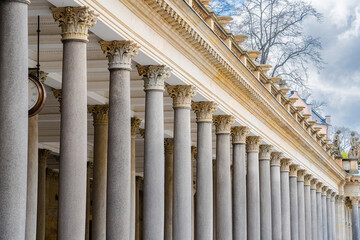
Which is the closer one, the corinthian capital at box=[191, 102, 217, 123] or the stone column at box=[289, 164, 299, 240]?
the corinthian capital at box=[191, 102, 217, 123]

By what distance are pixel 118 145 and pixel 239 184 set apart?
18.5 meters

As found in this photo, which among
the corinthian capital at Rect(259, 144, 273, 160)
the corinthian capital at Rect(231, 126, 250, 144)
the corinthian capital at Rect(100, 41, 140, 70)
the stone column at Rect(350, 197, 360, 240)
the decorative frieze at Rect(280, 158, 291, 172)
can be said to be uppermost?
the corinthian capital at Rect(100, 41, 140, 70)

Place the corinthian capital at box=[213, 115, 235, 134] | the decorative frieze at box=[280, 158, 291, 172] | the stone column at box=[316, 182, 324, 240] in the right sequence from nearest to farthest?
the corinthian capital at box=[213, 115, 235, 134] < the decorative frieze at box=[280, 158, 291, 172] < the stone column at box=[316, 182, 324, 240]

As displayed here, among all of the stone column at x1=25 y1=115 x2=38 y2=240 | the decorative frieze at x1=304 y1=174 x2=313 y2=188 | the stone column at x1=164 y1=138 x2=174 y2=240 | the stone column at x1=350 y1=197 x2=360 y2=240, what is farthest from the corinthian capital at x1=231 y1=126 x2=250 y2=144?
the stone column at x1=350 y1=197 x2=360 y2=240

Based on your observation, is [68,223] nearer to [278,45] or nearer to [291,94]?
[278,45]

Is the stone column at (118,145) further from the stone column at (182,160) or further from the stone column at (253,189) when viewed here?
the stone column at (253,189)

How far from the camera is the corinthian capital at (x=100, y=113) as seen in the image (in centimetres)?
3684

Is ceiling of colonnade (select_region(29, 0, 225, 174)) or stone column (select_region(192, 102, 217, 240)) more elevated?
ceiling of colonnade (select_region(29, 0, 225, 174))

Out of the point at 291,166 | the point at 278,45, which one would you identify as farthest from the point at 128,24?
the point at 278,45

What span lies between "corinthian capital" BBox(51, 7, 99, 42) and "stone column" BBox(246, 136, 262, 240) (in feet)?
83.0

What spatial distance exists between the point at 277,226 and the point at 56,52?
26821 millimetres

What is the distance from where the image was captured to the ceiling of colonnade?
26031mm

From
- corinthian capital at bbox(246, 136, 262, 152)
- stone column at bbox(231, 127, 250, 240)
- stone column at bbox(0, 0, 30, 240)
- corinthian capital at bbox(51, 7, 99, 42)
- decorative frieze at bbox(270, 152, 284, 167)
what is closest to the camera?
stone column at bbox(0, 0, 30, 240)

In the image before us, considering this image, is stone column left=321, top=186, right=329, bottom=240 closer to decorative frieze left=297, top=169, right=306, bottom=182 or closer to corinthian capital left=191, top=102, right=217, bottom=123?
decorative frieze left=297, top=169, right=306, bottom=182
